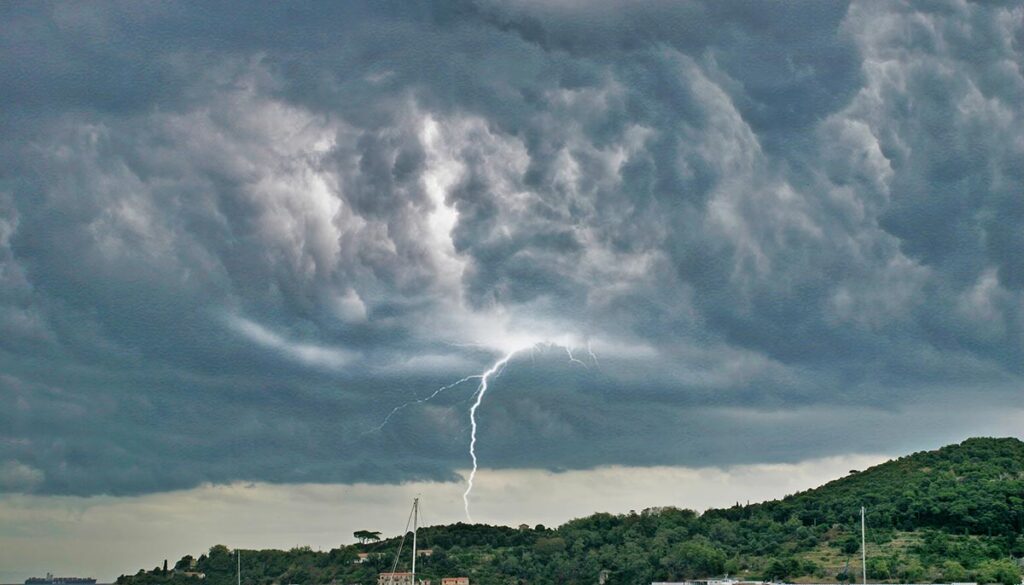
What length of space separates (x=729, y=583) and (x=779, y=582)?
18346mm

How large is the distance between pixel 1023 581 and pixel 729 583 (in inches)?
1532

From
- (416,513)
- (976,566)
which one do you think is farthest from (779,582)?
(416,513)

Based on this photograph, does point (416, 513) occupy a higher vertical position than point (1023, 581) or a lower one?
higher

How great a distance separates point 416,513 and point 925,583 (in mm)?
69129

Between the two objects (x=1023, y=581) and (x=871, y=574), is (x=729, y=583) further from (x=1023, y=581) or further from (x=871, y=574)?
(x=1023, y=581)

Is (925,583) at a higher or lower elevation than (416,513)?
lower

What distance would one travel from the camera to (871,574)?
193375 mm

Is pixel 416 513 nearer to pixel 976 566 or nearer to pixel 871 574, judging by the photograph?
pixel 871 574

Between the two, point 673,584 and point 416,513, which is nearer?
point 416,513

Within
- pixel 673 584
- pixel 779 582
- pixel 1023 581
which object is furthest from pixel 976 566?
pixel 673 584

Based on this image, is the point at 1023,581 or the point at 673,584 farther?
the point at 673,584

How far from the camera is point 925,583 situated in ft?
594

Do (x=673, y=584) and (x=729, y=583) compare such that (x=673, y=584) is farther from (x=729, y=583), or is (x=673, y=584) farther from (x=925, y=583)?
(x=925, y=583)

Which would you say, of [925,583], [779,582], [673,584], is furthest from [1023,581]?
[673,584]
